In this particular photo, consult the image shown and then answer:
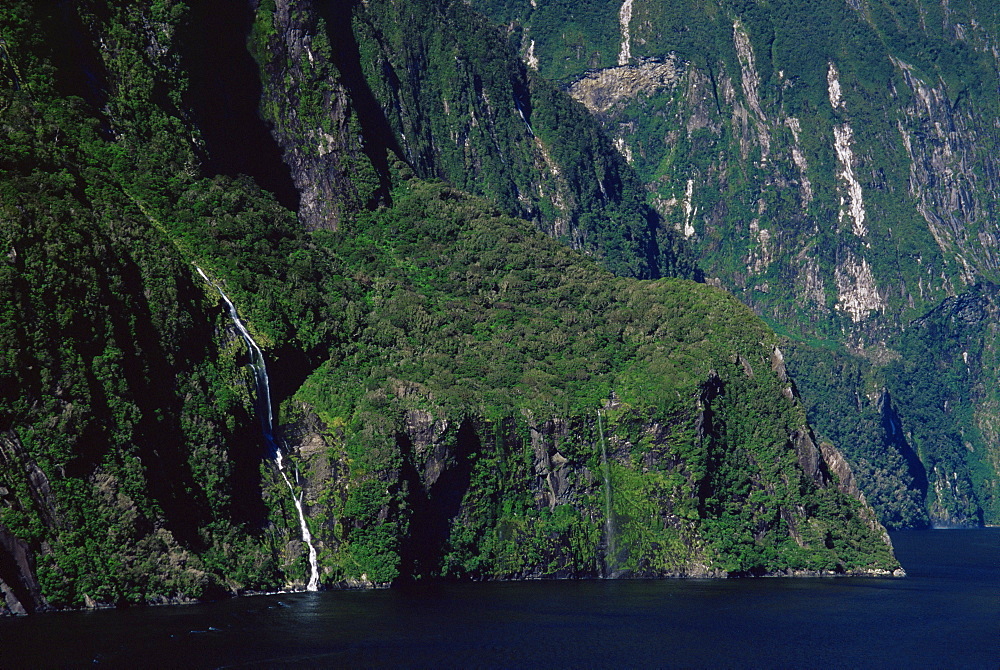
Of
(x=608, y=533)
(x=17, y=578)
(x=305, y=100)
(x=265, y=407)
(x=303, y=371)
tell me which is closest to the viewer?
(x=17, y=578)

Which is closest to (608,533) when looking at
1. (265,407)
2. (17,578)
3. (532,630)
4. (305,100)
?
(265,407)

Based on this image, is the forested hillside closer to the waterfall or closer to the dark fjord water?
the waterfall

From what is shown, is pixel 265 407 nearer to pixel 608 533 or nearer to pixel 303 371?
pixel 303 371

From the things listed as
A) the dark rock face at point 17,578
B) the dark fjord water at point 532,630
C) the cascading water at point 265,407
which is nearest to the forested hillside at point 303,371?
the dark rock face at point 17,578

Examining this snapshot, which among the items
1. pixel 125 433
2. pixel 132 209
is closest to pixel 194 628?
pixel 125 433

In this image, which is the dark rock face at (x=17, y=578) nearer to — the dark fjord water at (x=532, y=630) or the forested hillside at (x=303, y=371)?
the forested hillside at (x=303, y=371)
